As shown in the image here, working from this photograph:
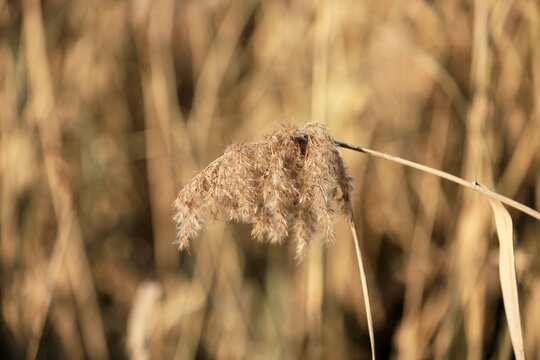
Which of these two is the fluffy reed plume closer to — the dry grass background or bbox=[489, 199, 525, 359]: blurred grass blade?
bbox=[489, 199, 525, 359]: blurred grass blade

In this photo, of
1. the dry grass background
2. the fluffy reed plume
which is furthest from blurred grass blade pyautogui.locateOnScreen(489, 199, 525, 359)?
the dry grass background

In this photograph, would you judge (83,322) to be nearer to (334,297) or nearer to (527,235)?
(334,297)

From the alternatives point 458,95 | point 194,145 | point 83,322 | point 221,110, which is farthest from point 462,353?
point 221,110

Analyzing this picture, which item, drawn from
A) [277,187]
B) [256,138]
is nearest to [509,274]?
[277,187]

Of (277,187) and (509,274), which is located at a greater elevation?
(277,187)

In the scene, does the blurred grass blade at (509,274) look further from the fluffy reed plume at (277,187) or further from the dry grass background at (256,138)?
the dry grass background at (256,138)

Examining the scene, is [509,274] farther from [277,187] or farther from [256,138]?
[256,138]

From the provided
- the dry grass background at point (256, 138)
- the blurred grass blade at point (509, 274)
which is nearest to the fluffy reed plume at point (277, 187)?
the blurred grass blade at point (509, 274)
